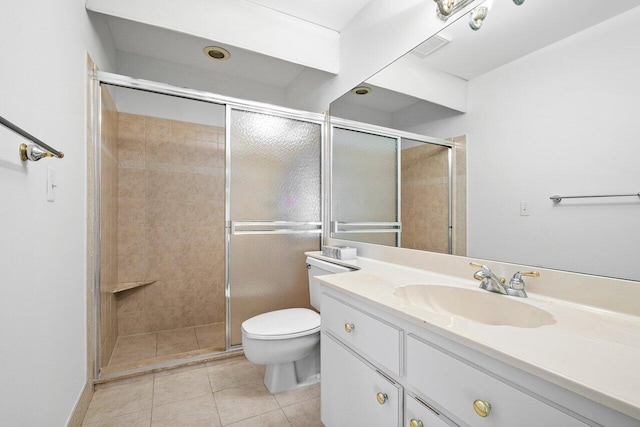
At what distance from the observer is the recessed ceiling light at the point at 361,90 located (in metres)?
2.11

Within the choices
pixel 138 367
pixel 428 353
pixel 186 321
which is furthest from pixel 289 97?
pixel 428 353

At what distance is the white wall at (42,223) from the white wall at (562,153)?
5.52ft

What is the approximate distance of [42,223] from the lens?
1086 mm

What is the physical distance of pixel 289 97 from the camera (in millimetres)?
3209

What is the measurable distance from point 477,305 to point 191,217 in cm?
254

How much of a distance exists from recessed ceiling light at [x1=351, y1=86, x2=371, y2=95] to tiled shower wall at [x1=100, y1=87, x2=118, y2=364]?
173cm

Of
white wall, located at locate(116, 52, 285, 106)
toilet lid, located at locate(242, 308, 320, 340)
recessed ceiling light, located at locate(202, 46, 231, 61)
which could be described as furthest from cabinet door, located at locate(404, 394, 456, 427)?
white wall, located at locate(116, 52, 285, 106)

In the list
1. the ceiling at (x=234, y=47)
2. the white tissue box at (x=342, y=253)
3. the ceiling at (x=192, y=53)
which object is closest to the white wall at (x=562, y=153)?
the white tissue box at (x=342, y=253)

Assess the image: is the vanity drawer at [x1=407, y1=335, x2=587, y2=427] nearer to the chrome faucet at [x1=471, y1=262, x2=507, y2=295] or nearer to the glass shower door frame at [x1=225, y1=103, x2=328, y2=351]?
the chrome faucet at [x1=471, y1=262, x2=507, y2=295]

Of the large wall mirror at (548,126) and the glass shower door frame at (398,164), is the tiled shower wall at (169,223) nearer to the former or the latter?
the glass shower door frame at (398,164)

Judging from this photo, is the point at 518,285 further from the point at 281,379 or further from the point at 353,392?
the point at 281,379

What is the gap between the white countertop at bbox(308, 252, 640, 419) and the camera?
0.50 meters

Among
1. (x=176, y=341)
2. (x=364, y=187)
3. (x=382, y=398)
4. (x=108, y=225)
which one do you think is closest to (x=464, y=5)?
(x=364, y=187)

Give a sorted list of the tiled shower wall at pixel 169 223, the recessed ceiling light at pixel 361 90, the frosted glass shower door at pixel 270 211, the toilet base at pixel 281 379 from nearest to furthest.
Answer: the toilet base at pixel 281 379
the recessed ceiling light at pixel 361 90
the frosted glass shower door at pixel 270 211
the tiled shower wall at pixel 169 223
